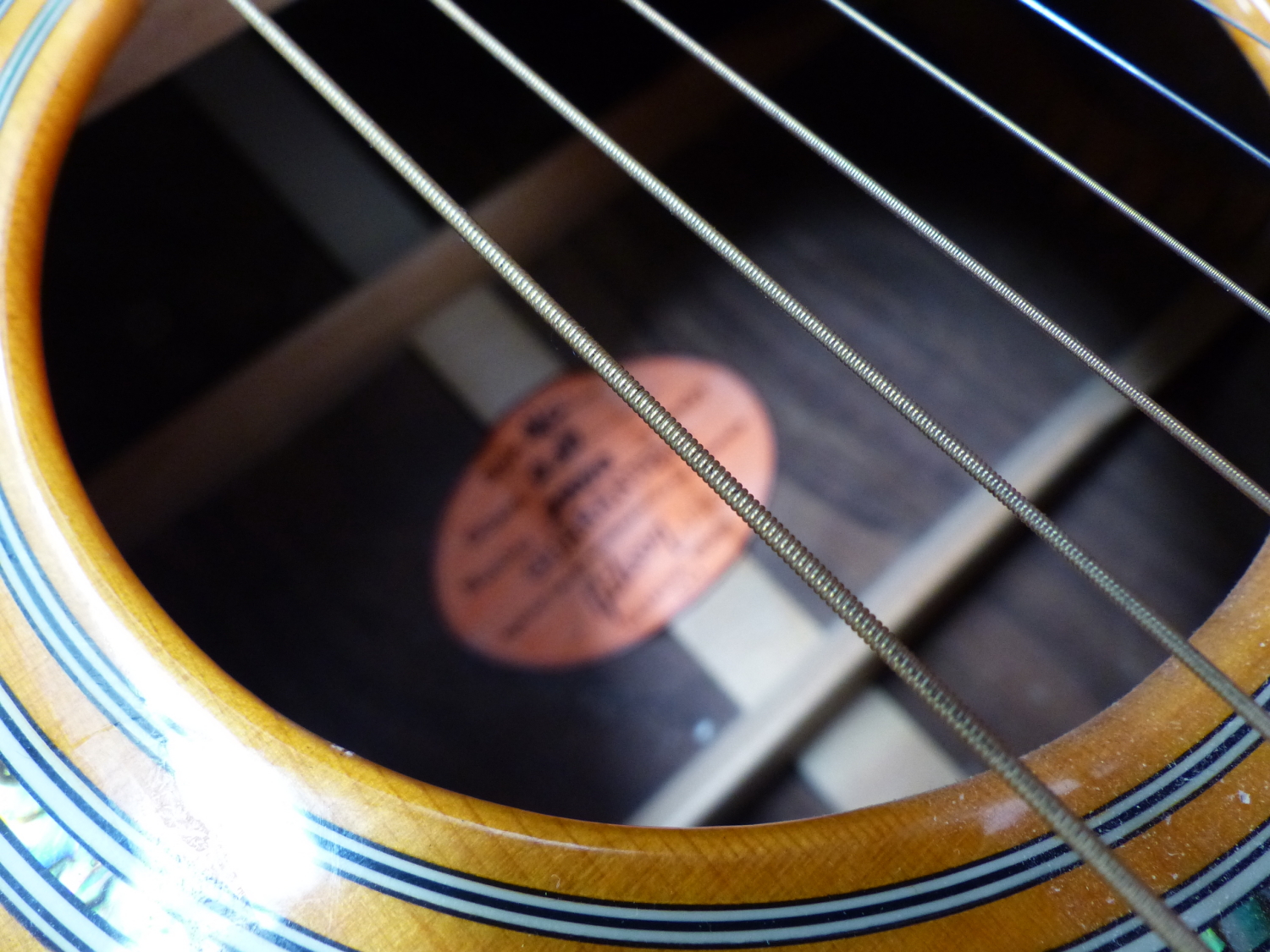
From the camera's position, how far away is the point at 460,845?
0.33 metres

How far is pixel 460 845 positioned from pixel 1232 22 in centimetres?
51

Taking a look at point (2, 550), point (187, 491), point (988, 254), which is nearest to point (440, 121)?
point (187, 491)

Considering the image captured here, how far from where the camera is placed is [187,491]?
81 cm

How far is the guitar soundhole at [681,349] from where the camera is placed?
2.44 feet

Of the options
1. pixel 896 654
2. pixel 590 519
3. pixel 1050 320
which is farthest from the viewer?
pixel 590 519

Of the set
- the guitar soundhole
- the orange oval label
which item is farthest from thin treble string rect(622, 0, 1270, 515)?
the orange oval label

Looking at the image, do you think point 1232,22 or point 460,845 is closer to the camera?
point 460,845

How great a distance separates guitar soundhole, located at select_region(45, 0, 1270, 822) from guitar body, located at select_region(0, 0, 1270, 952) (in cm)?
40


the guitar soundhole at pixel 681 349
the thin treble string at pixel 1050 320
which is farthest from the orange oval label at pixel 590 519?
the thin treble string at pixel 1050 320

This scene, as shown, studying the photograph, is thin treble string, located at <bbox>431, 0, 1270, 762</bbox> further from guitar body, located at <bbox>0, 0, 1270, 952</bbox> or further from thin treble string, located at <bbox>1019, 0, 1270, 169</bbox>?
thin treble string, located at <bbox>1019, 0, 1270, 169</bbox>

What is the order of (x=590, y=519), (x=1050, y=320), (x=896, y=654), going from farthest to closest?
1. (x=590, y=519)
2. (x=1050, y=320)
3. (x=896, y=654)

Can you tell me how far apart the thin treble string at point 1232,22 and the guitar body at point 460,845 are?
1.01 ft

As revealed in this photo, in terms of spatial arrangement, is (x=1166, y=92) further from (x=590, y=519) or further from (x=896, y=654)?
(x=590, y=519)

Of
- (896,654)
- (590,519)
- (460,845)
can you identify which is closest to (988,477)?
(896,654)
